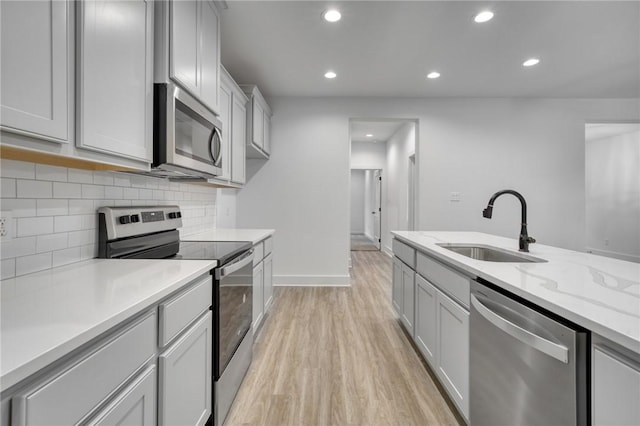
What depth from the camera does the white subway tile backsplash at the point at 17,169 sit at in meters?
1.03

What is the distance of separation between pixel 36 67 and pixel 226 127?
5.89ft

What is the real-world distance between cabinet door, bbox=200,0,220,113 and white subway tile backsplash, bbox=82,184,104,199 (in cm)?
78

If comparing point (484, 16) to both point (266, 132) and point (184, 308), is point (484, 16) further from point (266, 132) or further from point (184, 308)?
point (184, 308)

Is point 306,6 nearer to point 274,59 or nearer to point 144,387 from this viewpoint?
point 274,59

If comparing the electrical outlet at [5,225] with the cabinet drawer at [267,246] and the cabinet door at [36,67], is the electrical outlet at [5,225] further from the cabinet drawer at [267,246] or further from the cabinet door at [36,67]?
the cabinet drawer at [267,246]

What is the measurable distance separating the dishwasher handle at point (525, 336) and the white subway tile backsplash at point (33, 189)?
6.12 ft

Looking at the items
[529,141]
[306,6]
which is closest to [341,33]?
[306,6]

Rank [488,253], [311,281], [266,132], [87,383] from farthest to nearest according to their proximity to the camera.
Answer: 1. [311,281]
2. [266,132]
3. [488,253]
4. [87,383]

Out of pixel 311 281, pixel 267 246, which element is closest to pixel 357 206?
pixel 311 281

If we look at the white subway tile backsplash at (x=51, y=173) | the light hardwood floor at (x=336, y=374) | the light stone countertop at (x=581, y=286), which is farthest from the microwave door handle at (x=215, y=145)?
the light stone countertop at (x=581, y=286)

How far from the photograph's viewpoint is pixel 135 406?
0.85m

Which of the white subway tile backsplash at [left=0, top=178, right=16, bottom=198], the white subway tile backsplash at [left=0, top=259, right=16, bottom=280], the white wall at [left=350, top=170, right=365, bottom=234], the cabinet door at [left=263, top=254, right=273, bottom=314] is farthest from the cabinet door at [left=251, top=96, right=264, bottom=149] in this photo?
the white wall at [left=350, top=170, right=365, bottom=234]

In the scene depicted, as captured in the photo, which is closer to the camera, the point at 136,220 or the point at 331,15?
the point at 136,220

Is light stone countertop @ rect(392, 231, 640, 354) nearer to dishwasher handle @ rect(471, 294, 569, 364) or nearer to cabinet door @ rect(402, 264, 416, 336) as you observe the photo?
dishwasher handle @ rect(471, 294, 569, 364)
